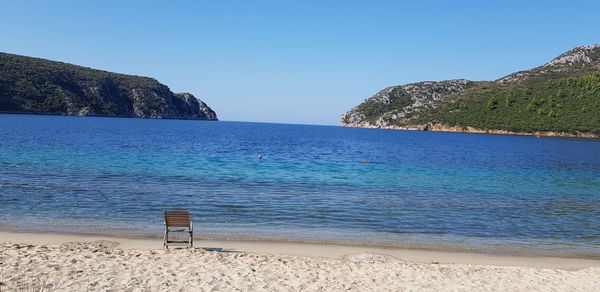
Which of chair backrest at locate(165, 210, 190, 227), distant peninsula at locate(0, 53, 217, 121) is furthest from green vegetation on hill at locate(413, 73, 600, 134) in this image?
distant peninsula at locate(0, 53, 217, 121)

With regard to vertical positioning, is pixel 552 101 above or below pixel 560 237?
above

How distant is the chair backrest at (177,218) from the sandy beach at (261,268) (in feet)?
2.65

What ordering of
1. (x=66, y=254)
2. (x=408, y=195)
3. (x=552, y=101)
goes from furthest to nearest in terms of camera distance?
(x=552, y=101) < (x=408, y=195) < (x=66, y=254)

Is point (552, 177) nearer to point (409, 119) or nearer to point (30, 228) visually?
point (30, 228)

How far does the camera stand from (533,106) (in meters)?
146

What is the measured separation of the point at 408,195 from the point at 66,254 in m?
17.4

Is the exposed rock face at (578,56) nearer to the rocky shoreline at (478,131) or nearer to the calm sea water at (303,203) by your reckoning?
the rocky shoreline at (478,131)

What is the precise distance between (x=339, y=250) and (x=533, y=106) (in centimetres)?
15910

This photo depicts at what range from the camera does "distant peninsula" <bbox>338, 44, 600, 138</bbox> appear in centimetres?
13175

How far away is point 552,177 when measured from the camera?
112ft

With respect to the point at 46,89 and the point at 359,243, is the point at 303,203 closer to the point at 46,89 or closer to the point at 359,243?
the point at 359,243

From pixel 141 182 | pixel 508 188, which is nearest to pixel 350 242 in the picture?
pixel 141 182

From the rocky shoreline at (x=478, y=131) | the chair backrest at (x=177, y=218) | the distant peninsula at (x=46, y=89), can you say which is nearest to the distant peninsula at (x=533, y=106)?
the rocky shoreline at (x=478, y=131)

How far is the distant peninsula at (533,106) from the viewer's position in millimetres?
131750
